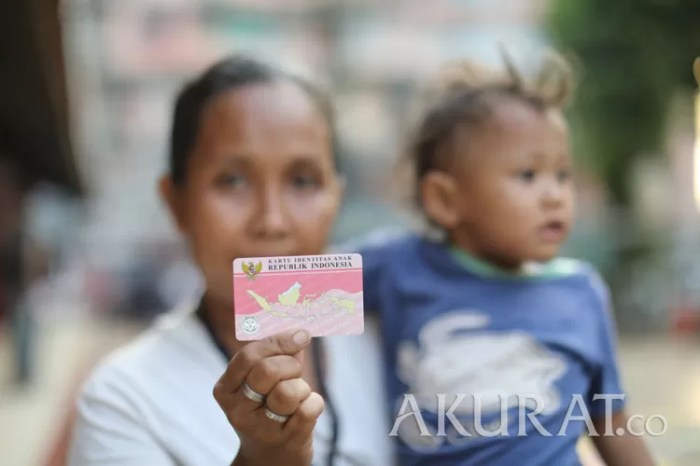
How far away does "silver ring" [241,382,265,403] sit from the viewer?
0.79 metres

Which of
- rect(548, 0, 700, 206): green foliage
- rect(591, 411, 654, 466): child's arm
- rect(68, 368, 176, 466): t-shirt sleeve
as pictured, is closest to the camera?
rect(68, 368, 176, 466): t-shirt sleeve

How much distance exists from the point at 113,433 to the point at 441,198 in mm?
486

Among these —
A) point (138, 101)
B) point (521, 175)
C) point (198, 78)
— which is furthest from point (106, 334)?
point (521, 175)

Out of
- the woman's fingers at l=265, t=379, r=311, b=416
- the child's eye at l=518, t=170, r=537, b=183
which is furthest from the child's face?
the woman's fingers at l=265, t=379, r=311, b=416

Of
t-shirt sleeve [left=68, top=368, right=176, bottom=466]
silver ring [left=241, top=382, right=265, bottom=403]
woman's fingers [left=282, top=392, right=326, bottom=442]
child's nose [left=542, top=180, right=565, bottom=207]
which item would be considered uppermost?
child's nose [left=542, top=180, right=565, bottom=207]

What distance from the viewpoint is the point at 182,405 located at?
940 mm

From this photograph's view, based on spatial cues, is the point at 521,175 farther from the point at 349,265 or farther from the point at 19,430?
the point at 19,430

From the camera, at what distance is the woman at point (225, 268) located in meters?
0.93

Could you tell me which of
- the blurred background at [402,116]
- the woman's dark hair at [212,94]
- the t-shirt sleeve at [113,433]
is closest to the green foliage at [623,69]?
the blurred background at [402,116]

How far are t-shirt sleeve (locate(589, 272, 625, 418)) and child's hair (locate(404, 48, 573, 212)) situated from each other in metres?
0.26

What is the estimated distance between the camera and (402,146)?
3.52 feet

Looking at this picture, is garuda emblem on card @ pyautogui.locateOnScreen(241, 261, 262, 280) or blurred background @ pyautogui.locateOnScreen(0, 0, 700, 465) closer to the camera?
garuda emblem on card @ pyautogui.locateOnScreen(241, 261, 262, 280)

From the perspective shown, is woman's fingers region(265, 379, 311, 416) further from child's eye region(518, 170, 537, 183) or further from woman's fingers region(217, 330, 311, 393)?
child's eye region(518, 170, 537, 183)

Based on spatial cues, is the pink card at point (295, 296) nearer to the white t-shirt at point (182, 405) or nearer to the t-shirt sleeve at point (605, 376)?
the white t-shirt at point (182, 405)
